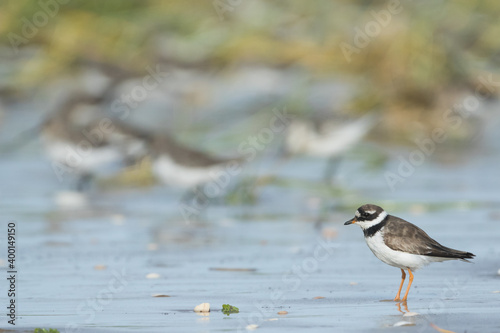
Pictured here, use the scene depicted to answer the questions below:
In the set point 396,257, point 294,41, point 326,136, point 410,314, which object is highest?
point 294,41

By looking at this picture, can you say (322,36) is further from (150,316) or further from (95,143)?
(150,316)

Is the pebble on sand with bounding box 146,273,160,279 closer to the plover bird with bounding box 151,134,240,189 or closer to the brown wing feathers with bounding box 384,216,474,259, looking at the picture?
the brown wing feathers with bounding box 384,216,474,259

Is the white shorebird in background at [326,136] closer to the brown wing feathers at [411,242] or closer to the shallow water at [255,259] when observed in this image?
the shallow water at [255,259]

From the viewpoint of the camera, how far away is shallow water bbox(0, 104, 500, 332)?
Answer: 20.3 feet

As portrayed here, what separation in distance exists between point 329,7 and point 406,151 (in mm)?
6802

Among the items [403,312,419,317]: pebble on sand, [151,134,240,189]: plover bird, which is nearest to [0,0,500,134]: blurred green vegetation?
[151,134,240,189]: plover bird

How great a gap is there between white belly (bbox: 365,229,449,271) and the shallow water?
0.63 ft

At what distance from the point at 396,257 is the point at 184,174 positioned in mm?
5270

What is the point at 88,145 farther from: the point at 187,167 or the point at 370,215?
the point at 370,215

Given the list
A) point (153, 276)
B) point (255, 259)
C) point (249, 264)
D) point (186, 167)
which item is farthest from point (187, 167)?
point (153, 276)

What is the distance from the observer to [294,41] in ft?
64.0

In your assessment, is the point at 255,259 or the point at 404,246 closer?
the point at 404,246

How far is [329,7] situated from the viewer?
67.5 ft

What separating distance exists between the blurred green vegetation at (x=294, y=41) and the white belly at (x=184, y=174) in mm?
4693
